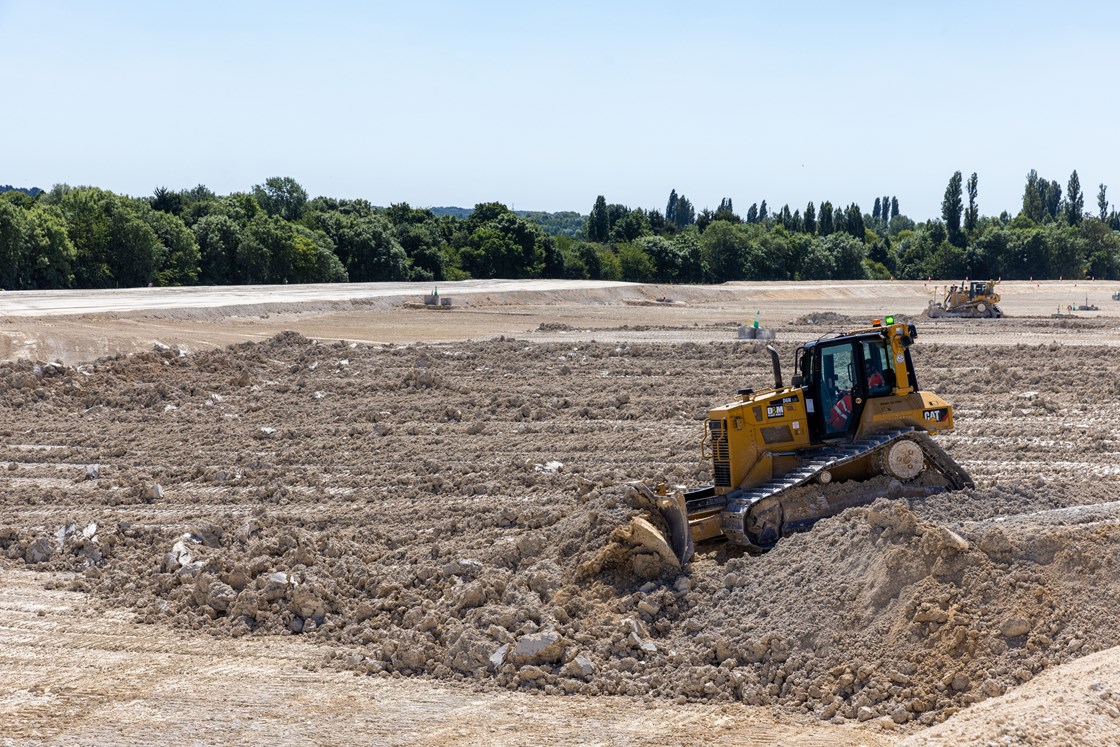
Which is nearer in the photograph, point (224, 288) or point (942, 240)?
point (224, 288)

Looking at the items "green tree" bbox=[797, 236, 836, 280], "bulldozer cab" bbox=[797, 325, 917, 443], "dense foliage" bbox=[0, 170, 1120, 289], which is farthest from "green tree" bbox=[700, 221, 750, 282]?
"bulldozer cab" bbox=[797, 325, 917, 443]

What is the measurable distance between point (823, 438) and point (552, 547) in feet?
9.89

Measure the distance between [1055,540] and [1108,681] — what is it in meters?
1.88

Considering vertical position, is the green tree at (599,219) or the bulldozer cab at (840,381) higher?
the green tree at (599,219)

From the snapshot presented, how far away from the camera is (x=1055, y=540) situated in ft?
29.6

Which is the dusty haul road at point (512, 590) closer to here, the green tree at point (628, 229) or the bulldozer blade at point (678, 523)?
the bulldozer blade at point (678, 523)

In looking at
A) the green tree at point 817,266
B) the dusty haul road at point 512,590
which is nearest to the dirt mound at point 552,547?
the dusty haul road at point 512,590

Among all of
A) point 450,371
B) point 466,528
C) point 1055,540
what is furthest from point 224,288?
point 1055,540

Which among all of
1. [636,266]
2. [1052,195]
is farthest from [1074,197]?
[636,266]

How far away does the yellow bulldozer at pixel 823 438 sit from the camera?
1143 cm

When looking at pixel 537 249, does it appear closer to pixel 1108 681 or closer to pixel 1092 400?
pixel 1092 400

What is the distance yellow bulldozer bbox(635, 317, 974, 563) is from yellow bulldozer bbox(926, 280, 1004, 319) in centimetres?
3067

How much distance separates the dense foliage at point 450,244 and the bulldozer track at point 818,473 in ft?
Answer: 141

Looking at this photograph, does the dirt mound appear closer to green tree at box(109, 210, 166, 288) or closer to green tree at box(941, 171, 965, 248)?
green tree at box(109, 210, 166, 288)
